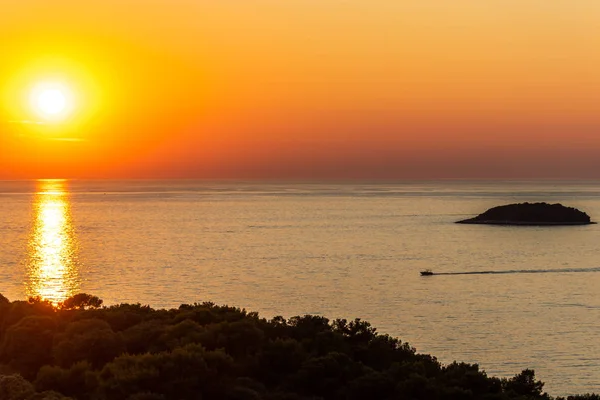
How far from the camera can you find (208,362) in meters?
40.9

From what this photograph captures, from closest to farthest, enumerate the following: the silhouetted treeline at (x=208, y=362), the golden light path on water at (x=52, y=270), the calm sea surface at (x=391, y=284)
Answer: the silhouetted treeline at (x=208, y=362)
the calm sea surface at (x=391, y=284)
the golden light path on water at (x=52, y=270)

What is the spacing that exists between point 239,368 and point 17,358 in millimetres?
13331

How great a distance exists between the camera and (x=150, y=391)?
37.7 m

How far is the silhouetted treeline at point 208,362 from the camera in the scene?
3903 cm

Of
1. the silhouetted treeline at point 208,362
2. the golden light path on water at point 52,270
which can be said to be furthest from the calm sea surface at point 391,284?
the silhouetted treeline at point 208,362

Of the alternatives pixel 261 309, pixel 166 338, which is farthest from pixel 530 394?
pixel 261 309

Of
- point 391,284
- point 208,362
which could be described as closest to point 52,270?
point 391,284

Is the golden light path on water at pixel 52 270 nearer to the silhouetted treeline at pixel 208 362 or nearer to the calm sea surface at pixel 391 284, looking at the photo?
the calm sea surface at pixel 391 284

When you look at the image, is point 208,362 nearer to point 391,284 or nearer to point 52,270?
point 391,284

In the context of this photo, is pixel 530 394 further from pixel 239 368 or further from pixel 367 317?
pixel 367 317

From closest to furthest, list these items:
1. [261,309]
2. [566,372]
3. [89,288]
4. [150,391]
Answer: [150,391] < [566,372] < [261,309] < [89,288]

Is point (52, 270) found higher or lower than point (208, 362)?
lower

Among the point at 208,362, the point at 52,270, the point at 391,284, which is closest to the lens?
the point at 208,362

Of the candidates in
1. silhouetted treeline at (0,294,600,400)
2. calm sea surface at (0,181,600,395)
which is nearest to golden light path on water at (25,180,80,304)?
calm sea surface at (0,181,600,395)
